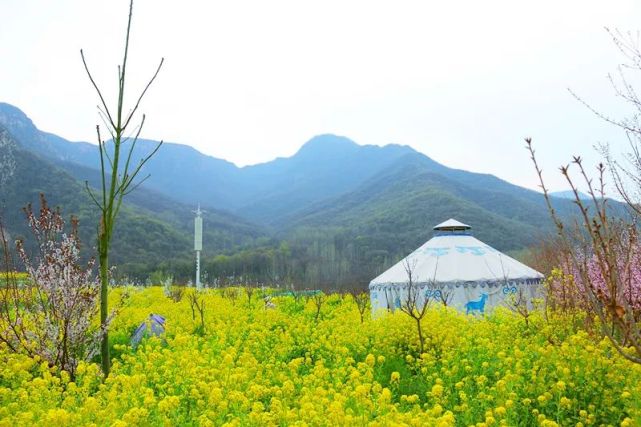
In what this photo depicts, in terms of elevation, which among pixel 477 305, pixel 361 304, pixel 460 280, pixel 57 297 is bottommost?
pixel 361 304

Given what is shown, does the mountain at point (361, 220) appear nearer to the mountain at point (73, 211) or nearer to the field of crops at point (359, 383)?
the mountain at point (73, 211)

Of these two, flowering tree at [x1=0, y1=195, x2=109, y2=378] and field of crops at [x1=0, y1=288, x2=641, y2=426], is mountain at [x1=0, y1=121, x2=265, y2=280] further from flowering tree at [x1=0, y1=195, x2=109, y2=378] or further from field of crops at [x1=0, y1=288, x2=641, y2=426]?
flowering tree at [x1=0, y1=195, x2=109, y2=378]

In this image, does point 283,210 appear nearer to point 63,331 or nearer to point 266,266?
point 266,266

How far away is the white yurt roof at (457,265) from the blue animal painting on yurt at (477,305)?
471 millimetres

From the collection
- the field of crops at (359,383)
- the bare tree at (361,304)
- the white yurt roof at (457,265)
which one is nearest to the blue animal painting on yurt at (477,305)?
the white yurt roof at (457,265)

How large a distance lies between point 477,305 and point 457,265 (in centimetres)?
123

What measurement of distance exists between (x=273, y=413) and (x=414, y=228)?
64.7 meters

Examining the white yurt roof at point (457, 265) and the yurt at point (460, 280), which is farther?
the white yurt roof at point (457, 265)

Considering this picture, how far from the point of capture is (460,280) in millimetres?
14812

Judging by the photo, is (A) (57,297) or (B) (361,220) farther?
(B) (361,220)

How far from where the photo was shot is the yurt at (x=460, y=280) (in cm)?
1473

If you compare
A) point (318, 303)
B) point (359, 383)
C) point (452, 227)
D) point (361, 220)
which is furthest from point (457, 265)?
point (361, 220)

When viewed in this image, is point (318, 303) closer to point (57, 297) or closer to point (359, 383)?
point (57, 297)

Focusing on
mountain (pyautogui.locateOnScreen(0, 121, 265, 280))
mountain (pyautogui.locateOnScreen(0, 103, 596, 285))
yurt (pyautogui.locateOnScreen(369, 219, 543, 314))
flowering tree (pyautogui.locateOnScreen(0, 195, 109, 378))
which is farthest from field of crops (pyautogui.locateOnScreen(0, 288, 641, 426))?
mountain (pyautogui.locateOnScreen(0, 121, 265, 280))
